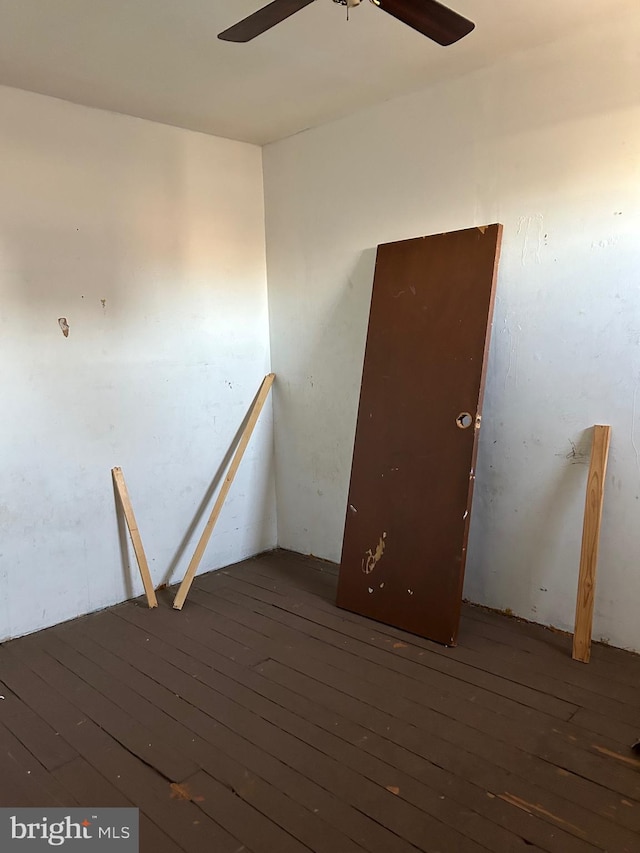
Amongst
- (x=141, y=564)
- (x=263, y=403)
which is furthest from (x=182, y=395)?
(x=141, y=564)

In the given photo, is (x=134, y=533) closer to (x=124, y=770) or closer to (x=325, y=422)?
(x=325, y=422)

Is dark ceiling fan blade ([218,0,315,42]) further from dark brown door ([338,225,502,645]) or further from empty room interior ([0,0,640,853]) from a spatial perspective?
dark brown door ([338,225,502,645])

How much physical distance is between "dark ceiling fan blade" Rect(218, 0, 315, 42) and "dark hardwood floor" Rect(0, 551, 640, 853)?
2.29m

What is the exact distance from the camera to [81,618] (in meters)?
3.19

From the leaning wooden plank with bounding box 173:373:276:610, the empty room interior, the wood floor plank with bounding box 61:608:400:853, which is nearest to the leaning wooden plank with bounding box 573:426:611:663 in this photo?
the empty room interior

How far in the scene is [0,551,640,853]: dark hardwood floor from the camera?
5.90ft

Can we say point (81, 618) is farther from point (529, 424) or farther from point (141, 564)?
point (529, 424)

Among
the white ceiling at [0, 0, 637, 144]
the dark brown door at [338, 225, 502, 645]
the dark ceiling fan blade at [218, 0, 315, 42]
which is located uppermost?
the white ceiling at [0, 0, 637, 144]

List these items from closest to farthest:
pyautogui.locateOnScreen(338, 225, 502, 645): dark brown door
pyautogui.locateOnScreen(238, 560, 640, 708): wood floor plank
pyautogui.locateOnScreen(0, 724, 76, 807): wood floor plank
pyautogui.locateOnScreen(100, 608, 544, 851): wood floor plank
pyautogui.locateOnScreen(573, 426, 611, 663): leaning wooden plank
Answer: pyautogui.locateOnScreen(100, 608, 544, 851): wood floor plank → pyautogui.locateOnScreen(0, 724, 76, 807): wood floor plank → pyautogui.locateOnScreen(238, 560, 640, 708): wood floor plank → pyautogui.locateOnScreen(573, 426, 611, 663): leaning wooden plank → pyautogui.locateOnScreen(338, 225, 502, 645): dark brown door

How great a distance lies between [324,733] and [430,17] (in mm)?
2346

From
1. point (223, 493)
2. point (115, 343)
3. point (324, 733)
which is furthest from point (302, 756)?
point (115, 343)

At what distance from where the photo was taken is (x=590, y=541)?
2625 millimetres

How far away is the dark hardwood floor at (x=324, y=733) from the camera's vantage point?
5.90 feet

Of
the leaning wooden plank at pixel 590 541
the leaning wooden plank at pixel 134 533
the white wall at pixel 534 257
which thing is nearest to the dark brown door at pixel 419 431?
the white wall at pixel 534 257
